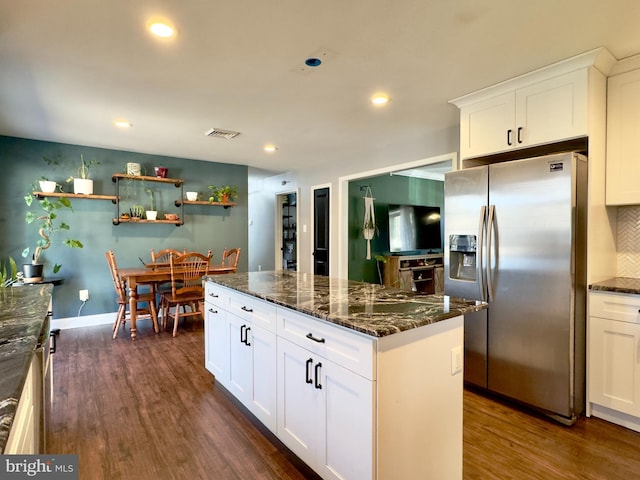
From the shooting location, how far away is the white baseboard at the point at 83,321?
453 cm

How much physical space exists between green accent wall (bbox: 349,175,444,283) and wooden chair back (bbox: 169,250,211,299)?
232 centimetres

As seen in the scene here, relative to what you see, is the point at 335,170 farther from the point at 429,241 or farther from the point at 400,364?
the point at 400,364

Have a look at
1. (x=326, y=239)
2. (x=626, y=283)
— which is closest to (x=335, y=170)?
(x=326, y=239)

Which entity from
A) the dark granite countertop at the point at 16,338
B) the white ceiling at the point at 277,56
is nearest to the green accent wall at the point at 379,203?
the white ceiling at the point at 277,56

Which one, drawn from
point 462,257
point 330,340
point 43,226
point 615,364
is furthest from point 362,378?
point 43,226

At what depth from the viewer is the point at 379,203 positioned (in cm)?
623

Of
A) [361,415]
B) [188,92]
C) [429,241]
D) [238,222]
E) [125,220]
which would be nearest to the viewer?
[361,415]

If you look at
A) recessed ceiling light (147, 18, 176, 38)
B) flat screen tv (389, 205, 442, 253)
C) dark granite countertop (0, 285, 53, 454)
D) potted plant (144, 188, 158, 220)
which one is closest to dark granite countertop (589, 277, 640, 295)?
dark granite countertop (0, 285, 53, 454)

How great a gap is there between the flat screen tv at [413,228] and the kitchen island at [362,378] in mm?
4063

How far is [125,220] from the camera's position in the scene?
482cm

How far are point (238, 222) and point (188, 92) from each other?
329 centimetres

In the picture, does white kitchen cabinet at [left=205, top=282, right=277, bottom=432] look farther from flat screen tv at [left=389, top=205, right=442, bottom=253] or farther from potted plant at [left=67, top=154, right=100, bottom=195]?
flat screen tv at [left=389, top=205, right=442, bottom=253]

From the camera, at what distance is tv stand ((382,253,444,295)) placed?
598 centimetres

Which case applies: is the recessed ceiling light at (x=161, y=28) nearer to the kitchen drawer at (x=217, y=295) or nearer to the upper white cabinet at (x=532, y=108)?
the kitchen drawer at (x=217, y=295)
